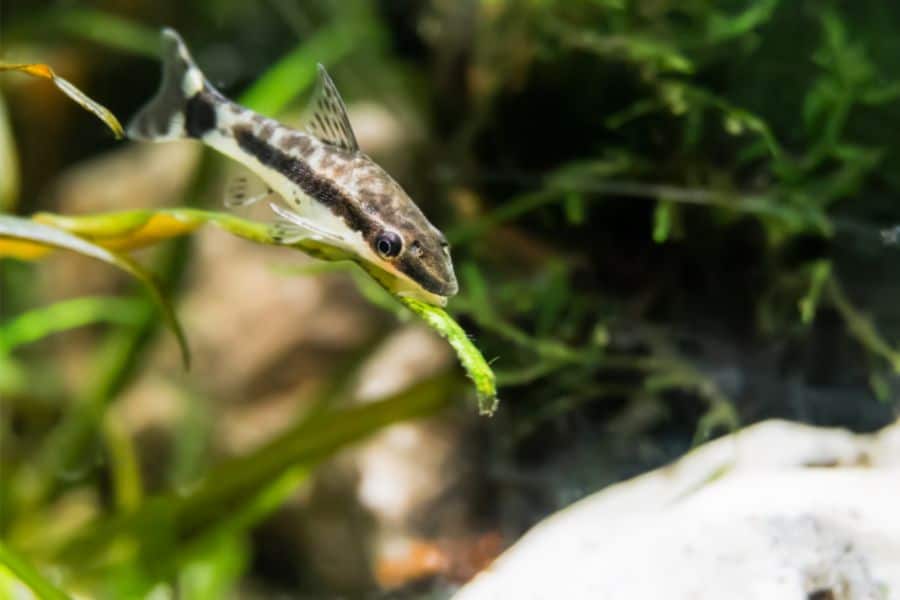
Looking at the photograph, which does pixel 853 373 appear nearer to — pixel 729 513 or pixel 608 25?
pixel 729 513

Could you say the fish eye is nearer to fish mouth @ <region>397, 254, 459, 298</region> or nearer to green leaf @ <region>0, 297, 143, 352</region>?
fish mouth @ <region>397, 254, 459, 298</region>

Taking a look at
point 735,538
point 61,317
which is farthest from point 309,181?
point 61,317

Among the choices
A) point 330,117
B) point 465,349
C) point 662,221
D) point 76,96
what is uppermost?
point 76,96

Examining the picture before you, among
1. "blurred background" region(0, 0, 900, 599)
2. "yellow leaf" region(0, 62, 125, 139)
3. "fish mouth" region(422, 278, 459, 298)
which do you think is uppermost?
"yellow leaf" region(0, 62, 125, 139)

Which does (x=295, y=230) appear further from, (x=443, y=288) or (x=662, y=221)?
(x=662, y=221)

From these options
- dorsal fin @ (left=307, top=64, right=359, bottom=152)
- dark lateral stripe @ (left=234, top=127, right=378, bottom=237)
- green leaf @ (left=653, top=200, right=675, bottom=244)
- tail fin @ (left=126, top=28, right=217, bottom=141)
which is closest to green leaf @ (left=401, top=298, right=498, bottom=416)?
dark lateral stripe @ (left=234, top=127, right=378, bottom=237)

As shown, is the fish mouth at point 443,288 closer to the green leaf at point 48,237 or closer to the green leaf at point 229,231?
the green leaf at point 229,231

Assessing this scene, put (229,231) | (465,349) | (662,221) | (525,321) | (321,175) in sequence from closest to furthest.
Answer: (465,349) < (321,175) < (229,231) < (662,221) < (525,321)

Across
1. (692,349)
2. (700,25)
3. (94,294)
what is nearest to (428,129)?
(700,25)
